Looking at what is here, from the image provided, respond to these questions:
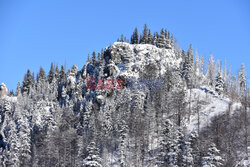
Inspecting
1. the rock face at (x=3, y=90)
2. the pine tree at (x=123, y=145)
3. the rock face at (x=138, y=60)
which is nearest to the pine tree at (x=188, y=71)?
the rock face at (x=138, y=60)

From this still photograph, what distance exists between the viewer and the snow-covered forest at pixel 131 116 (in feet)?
198

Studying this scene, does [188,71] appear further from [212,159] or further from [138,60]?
[212,159]

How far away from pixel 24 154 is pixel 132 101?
35.0 meters

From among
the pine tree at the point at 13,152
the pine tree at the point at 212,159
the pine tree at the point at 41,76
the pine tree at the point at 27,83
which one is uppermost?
the pine tree at the point at 41,76

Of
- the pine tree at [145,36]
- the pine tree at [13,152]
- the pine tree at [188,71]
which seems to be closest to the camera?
the pine tree at [13,152]

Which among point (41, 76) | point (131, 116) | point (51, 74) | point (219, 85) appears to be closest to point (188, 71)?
point (219, 85)

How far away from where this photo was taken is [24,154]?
3263 inches

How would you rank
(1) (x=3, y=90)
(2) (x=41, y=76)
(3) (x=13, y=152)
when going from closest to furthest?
1. (3) (x=13, y=152)
2. (1) (x=3, y=90)
3. (2) (x=41, y=76)

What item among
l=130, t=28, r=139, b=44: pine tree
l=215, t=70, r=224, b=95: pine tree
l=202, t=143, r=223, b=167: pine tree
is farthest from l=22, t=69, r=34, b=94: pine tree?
l=202, t=143, r=223, b=167: pine tree

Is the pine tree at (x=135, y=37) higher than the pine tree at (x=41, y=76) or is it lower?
higher

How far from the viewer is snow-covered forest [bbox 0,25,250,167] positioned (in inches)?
2379

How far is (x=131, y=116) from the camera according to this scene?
8644cm

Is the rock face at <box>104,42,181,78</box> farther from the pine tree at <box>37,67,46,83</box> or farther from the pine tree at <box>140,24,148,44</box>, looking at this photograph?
the pine tree at <box>37,67,46,83</box>

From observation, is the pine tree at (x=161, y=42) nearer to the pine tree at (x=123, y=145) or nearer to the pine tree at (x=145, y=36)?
the pine tree at (x=145, y=36)
